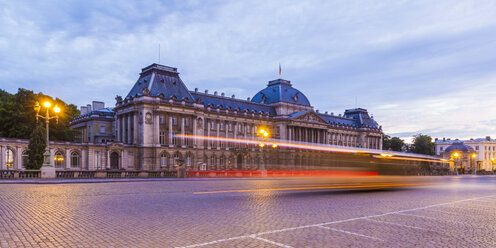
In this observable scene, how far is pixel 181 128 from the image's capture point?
76312 mm

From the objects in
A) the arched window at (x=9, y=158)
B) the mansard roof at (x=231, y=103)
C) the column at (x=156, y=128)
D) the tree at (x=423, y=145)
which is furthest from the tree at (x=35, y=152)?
the tree at (x=423, y=145)

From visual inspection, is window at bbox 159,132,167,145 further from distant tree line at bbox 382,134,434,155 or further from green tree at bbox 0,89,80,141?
distant tree line at bbox 382,134,434,155

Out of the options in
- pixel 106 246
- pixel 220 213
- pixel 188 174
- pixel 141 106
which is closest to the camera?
pixel 106 246

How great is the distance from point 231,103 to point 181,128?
2029 cm

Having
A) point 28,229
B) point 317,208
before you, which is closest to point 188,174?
point 317,208

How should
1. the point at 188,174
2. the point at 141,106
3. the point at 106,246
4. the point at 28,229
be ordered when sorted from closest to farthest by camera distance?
the point at 106,246 → the point at 28,229 → the point at 188,174 → the point at 141,106

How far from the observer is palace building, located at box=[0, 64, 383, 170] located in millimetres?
67812

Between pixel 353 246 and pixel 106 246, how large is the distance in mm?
5267

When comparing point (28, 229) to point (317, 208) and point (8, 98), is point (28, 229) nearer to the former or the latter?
point (317, 208)

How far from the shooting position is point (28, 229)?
30.4 feet

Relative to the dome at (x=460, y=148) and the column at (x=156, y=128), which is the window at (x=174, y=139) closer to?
the column at (x=156, y=128)

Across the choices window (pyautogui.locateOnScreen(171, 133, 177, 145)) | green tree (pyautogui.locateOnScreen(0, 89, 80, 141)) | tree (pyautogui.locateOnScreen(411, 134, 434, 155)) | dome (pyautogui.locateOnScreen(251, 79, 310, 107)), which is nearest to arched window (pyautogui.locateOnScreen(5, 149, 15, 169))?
green tree (pyautogui.locateOnScreen(0, 89, 80, 141))

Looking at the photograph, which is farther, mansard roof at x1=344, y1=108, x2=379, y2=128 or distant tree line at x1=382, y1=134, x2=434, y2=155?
distant tree line at x1=382, y1=134, x2=434, y2=155

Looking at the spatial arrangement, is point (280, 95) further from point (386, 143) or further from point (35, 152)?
point (386, 143)
